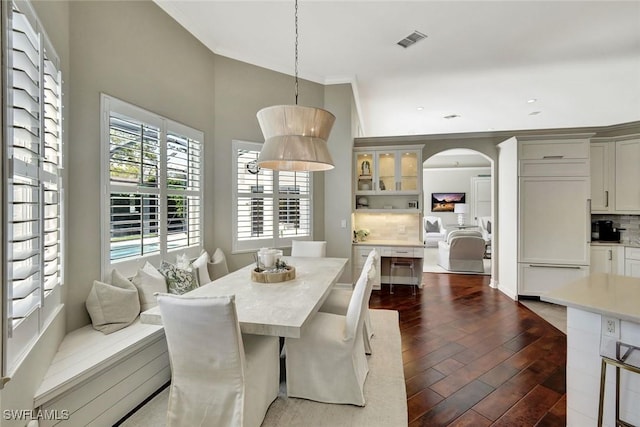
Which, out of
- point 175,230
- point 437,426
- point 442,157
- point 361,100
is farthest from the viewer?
point 442,157

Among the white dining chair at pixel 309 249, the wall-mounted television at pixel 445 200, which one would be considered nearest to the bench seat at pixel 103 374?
the white dining chair at pixel 309 249

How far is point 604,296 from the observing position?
1639 millimetres

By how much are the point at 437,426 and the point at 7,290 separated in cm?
239

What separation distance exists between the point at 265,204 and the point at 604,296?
3.53 meters

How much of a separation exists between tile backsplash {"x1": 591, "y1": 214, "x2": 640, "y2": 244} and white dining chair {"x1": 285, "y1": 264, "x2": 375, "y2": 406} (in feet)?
16.3

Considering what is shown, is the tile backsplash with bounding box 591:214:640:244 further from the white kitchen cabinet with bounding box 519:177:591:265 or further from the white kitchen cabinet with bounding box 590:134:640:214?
the white kitchen cabinet with bounding box 519:177:591:265

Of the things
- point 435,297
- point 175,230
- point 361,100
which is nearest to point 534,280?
point 435,297

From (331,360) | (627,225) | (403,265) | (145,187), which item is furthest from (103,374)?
(627,225)

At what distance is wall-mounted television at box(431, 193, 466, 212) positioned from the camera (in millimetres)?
10453

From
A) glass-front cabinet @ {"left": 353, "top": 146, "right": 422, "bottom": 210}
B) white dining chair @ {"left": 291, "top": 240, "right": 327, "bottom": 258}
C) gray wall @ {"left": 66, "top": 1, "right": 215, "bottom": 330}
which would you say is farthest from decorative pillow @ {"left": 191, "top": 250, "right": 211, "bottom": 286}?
glass-front cabinet @ {"left": 353, "top": 146, "right": 422, "bottom": 210}

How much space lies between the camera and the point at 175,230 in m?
3.17

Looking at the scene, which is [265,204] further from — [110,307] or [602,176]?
[602,176]

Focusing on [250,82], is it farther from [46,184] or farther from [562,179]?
[562,179]

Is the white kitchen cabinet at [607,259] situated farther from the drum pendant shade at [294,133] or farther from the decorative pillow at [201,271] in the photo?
the decorative pillow at [201,271]
